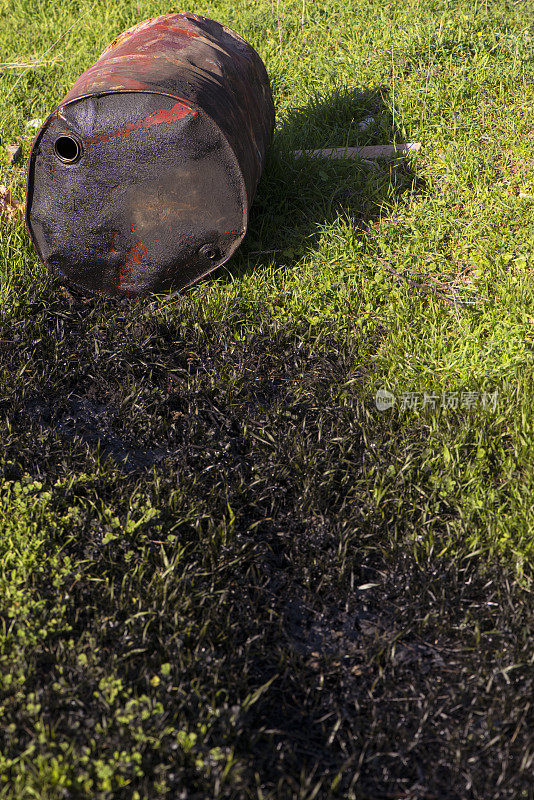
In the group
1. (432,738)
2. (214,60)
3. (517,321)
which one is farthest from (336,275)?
(432,738)

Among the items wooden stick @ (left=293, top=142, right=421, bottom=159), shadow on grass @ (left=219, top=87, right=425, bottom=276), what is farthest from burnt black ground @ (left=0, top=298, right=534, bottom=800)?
wooden stick @ (left=293, top=142, right=421, bottom=159)

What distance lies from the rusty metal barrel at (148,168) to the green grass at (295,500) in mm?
236

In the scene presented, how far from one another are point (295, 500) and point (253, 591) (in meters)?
0.43

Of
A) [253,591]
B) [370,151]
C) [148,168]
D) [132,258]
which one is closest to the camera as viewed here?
[253,591]

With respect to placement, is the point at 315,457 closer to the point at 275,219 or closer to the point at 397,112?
the point at 275,219

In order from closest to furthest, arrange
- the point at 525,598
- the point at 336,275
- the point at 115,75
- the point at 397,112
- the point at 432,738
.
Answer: the point at 432,738
the point at 525,598
the point at 115,75
the point at 336,275
the point at 397,112

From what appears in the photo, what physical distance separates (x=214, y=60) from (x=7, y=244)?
1570 millimetres

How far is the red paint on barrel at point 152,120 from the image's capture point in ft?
10.9

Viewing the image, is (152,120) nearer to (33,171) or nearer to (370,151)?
(33,171)

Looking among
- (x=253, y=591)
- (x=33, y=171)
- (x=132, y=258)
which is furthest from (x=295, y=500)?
(x=33, y=171)

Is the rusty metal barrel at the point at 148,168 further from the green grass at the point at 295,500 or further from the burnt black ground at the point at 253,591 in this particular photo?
the burnt black ground at the point at 253,591

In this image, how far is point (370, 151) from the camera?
4793mm

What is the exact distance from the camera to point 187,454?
120 inches

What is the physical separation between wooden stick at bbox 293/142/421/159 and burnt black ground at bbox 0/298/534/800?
5.72 feet
